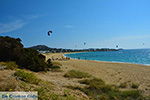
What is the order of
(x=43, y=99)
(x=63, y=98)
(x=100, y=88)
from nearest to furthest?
(x=43, y=99) < (x=63, y=98) < (x=100, y=88)

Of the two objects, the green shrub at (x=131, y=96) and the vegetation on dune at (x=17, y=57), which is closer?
the green shrub at (x=131, y=96)

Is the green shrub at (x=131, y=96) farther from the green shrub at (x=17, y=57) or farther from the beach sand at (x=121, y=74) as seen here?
the green shrub at (x=17, y=57)

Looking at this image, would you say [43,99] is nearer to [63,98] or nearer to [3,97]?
[63,98]

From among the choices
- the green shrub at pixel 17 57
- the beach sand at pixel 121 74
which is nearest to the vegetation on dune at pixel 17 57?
the green shrub at pixel 17 57

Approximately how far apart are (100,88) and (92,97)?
1.66 m

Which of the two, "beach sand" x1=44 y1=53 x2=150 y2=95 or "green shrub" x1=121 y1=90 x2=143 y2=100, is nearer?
"green shrub" x1=121 y1=90 x2=143 y2=100

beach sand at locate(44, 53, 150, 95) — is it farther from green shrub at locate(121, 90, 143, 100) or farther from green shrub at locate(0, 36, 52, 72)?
green shrub at locate(0, 36, 52, 72)

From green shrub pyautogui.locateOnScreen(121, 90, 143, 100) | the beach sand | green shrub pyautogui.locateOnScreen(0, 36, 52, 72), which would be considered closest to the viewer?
green shrub pyautogui.locateOnScreen(121, 90, 143, 100)

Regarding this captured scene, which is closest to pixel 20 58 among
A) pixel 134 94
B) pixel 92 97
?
pixel 92 97

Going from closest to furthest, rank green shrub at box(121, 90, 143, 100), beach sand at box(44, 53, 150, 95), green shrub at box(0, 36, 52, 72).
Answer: green shrub at box(121, 90, 143, 100) < beach sand at box(44, 53, 150, 95) < green shrub at box(0, 36, 52, 72)

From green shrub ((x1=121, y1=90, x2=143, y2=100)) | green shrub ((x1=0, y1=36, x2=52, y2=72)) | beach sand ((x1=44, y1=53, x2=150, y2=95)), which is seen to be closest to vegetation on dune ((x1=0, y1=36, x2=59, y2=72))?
green shrub ((x1=0, y1=36, x2=52, y2=72))

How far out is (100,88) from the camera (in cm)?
877

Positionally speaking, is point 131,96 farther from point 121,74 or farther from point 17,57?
point 17,57

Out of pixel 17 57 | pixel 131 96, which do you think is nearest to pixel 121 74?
pixel 131 96
